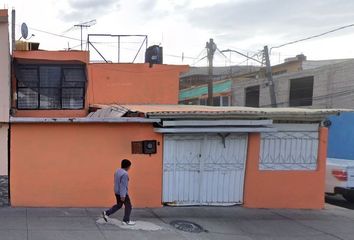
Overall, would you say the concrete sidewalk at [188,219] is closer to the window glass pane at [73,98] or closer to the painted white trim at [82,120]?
the painted white trim at [82,120]

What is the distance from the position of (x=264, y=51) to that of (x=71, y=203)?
18.8 metres

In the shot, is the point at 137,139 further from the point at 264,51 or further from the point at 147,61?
the point at 264,51

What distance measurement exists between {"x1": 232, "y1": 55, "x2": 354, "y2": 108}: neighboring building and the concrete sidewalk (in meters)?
13.8

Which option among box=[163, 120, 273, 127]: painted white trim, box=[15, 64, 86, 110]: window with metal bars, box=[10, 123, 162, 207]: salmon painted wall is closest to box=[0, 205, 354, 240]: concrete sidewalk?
box=[10, 123, 162, 207]: salmon painted wall

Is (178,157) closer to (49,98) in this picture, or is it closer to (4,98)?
(4,98)

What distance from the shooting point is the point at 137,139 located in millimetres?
10773

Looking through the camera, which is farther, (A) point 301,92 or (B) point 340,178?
(A) point 301,92

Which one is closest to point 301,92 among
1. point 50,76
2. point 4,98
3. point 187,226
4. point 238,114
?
point 50,76

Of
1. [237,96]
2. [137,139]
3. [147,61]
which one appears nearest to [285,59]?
[237,96]

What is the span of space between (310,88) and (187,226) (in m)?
19.7

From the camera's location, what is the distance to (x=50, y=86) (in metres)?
14.2

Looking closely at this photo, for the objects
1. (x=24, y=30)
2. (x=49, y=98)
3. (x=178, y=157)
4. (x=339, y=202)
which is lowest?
(x=339, y=202)

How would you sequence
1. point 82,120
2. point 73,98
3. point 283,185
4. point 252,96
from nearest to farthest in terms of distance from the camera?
point 82,120, point 283,185, point 73,98, point 252,96

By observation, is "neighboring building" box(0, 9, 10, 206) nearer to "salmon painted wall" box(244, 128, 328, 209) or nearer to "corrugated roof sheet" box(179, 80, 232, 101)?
"salmon painted wall" box(244, 128, 328, 209)
